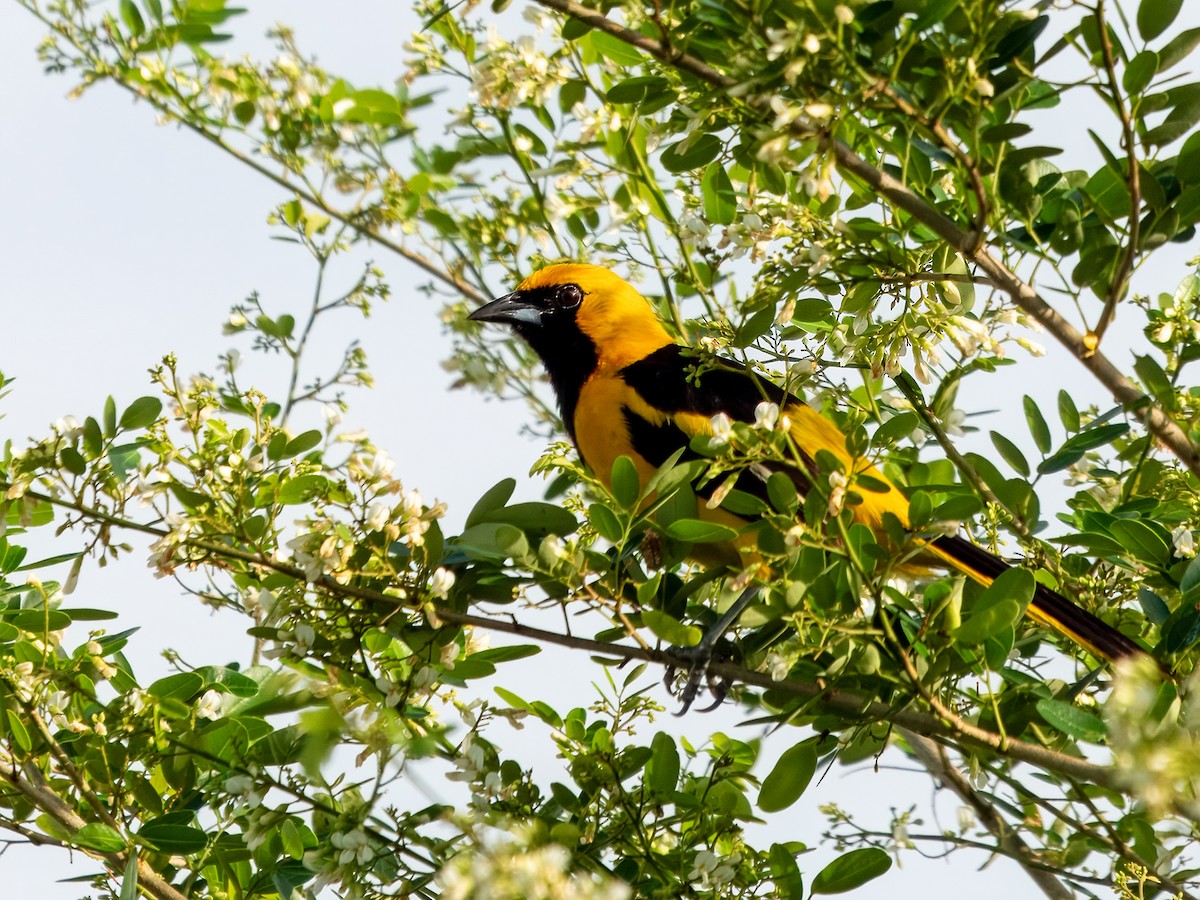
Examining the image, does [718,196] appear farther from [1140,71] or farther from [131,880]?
[131,880]

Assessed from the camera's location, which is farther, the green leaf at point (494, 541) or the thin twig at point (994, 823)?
the thin twig at point (994, 823)

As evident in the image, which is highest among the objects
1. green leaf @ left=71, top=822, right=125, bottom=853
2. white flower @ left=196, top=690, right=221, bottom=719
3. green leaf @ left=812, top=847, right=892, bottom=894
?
white flower @ left=196, top=690, right=221, bottom=719

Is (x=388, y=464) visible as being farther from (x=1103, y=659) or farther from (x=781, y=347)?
(x=1103, y=659)

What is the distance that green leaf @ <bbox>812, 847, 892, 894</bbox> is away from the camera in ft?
7.84

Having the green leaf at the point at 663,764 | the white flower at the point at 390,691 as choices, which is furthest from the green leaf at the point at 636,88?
the green leaf at the point at 663,764

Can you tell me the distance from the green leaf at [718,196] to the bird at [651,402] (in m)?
0.33

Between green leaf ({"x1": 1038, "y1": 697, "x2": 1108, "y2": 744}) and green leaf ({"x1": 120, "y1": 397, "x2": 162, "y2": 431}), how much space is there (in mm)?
1622

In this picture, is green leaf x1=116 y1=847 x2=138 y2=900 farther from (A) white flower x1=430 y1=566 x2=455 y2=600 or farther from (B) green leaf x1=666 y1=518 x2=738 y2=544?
(B) green leaf x1=666 y1=518 x2=738 y2=544

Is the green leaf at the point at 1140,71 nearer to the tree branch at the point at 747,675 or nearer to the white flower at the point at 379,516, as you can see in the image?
the tree branch at the point at 747,675

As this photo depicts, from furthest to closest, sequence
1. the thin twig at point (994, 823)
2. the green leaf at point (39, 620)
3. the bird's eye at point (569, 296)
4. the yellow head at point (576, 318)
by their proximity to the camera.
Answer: the bird's eye at point (569, 296), the yellow head at point (576, 318), the thin twig at point (994, 823), the green leaf at point (39, 620)

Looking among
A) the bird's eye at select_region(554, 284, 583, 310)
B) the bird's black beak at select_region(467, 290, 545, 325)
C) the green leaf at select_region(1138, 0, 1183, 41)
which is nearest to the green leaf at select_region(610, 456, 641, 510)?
the green leaf at select_region(1138, 0, 1183, 41)

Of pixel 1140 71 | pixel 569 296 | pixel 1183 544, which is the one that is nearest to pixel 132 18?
pixel 569 296

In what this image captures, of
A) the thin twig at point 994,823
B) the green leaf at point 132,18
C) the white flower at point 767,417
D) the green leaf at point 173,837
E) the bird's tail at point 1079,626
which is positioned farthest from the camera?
the green leaf at point 132,18

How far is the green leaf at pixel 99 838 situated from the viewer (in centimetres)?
225
